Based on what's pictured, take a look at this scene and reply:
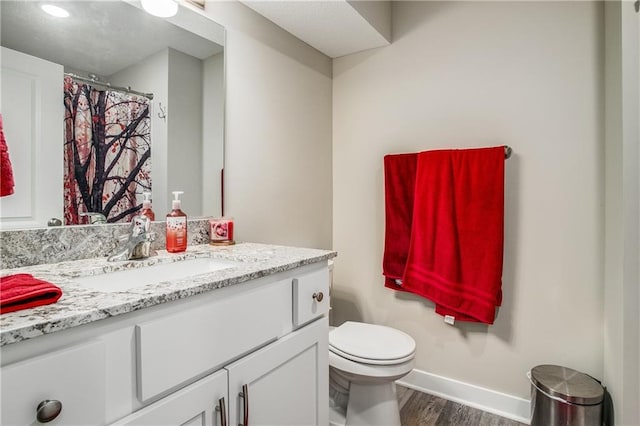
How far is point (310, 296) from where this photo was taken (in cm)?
117

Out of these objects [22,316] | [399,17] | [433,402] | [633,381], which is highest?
[399,17]

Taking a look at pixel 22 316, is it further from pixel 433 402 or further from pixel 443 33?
pixel 443 33

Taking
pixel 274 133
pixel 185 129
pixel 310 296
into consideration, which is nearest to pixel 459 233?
pixel 310 296

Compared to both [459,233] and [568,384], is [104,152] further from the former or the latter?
[568,384]

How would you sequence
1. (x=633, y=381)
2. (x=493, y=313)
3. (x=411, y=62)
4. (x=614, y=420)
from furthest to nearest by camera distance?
(x=411, y=62) → (x=493, y=313) → (x=614, y=420) → (x=633, y=381)

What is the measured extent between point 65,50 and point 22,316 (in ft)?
3.05

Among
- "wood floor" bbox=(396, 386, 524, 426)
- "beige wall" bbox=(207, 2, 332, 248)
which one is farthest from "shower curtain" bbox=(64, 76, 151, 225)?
"wood floor" bbox=(396, 386, 524, 426)

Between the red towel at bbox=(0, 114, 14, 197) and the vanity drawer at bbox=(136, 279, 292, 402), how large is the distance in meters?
0.65

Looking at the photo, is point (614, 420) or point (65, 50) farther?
point (614, 420)

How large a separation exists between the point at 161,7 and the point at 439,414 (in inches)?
90.5

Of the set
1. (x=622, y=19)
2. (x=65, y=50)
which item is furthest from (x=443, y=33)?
(x=65, y=50)

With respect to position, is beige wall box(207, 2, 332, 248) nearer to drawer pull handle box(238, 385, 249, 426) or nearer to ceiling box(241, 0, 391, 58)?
ceiling box(241, 0, 391, 58)

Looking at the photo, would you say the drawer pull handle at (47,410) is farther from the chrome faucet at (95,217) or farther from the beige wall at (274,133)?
the beige wall at (274,133)

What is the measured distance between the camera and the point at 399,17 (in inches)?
81.3
